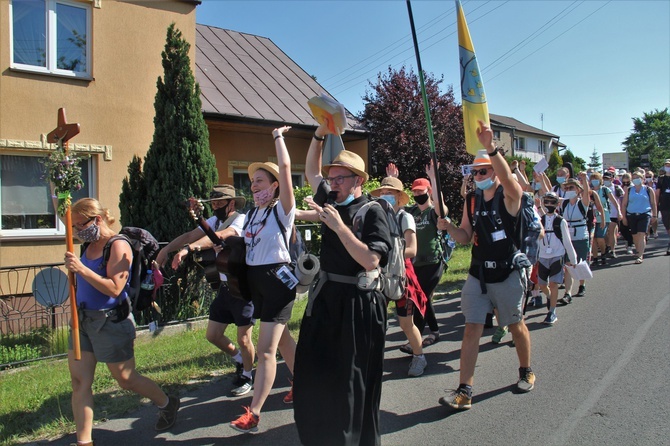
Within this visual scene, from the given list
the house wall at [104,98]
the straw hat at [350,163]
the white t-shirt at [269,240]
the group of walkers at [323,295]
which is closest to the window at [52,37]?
the house wall at [104,98]

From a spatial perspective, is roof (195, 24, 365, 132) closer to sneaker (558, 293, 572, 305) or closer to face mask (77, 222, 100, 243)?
sneaker (558, 293, 572, 305)

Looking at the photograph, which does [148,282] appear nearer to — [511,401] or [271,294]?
[271,294]

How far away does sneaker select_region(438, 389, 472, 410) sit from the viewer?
4344mm

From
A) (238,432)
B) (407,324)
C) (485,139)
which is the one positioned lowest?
(238,432)

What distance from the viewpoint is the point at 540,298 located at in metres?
8.26

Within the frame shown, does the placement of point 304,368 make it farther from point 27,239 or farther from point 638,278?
point 638,278

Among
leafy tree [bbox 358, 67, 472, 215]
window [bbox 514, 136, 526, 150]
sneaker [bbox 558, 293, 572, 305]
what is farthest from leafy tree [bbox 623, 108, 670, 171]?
sneaker [bbox 558, 293, 572, 305]

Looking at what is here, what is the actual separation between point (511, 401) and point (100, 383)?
3.88 meters

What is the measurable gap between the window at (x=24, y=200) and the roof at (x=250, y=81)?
3.72 metres

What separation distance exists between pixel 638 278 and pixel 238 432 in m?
8.65

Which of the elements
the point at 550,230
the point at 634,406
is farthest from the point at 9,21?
the point at 634,406

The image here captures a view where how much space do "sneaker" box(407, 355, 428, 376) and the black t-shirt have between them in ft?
7.52

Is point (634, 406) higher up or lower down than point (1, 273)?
lower down

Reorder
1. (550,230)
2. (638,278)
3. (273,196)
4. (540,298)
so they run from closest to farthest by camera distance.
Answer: (273,196) < (550,230) < (540,298) < (638,278)
